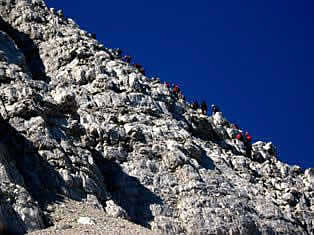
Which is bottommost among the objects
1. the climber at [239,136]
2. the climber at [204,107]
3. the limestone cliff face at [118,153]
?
the limestone cliff face at [118,153]

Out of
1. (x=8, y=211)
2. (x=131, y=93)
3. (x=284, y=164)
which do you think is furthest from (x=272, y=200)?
(x=8, y=211)

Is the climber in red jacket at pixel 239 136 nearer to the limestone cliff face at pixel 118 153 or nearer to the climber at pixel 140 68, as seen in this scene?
the limestone cliff face at pixel 118 153

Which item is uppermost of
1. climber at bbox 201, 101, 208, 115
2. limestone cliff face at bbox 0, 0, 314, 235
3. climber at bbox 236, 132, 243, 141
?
climber at bbox 201, 101, 208, 115

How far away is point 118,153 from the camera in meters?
51.4

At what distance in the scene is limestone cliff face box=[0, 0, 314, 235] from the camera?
4269 centimetres

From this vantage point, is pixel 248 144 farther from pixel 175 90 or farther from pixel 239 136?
pixel 175 90

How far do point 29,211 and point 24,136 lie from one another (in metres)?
10.2

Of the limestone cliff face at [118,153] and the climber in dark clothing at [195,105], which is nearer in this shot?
the limestone cliff face at [118,153]

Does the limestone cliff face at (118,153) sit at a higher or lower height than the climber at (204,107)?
lower

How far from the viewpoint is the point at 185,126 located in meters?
59.7

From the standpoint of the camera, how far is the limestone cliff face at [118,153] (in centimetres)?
4269

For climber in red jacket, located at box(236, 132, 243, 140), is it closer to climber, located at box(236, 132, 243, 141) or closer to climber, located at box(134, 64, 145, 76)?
climber, located at box(236, 132, 243, 141)

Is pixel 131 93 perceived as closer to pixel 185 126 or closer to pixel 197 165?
pixel 185 126

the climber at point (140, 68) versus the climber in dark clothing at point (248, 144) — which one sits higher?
the climber at point (140, 68)
